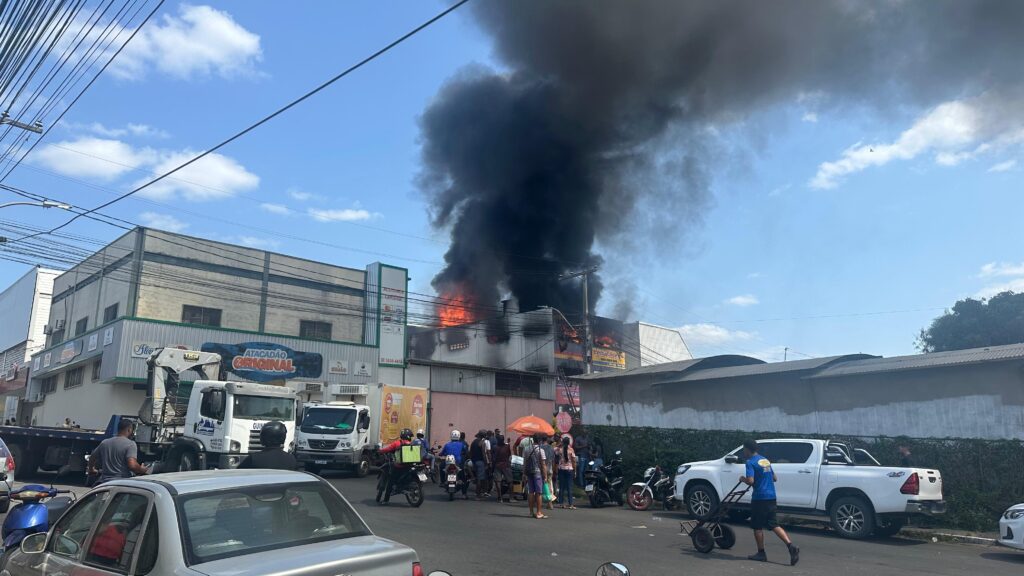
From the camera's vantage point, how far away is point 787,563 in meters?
9.40

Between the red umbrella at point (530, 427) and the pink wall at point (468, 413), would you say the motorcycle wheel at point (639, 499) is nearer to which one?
the red umbrella at point (530, 427)

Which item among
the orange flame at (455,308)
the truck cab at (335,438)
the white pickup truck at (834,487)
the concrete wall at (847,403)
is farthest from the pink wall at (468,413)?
the white pickup truck at (834,487)

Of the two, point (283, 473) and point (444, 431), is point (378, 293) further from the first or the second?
point (283, 473)

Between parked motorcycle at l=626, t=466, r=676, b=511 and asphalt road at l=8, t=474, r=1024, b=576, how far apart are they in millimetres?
1655

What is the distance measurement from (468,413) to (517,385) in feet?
20.8

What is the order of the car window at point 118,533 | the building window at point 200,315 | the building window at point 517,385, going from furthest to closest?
1. the building window at point 517,385
2. the building window at point 200,315
3. the car window at point 118,533

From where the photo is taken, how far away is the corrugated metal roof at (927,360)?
1505 cm

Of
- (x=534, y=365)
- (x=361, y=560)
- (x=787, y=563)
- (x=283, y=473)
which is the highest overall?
(x=534, y=365)

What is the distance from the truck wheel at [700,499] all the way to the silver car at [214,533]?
1095 cm

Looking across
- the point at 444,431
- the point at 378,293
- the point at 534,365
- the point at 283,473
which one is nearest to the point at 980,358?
the point at 283,473

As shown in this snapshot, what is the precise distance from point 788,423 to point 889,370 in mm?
3189

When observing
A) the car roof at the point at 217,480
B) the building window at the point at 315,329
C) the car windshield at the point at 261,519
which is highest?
the building window at the point at 315,329

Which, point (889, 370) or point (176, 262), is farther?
point (176, 262)

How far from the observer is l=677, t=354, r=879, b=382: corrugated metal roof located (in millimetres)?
18500
